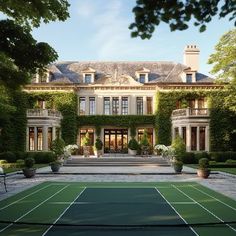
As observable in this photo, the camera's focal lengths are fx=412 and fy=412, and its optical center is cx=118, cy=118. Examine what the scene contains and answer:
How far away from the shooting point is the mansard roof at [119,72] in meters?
46.6

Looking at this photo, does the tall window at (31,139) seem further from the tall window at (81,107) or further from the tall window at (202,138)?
the tall window at (202,138)

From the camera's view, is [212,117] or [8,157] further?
[212,117]

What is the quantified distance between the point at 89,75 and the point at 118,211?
36.1m

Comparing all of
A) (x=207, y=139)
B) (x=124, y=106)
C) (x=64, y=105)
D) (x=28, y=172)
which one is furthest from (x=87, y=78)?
(x=28, y=172)

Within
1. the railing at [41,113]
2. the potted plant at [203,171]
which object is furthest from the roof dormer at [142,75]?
the potted plant at [203,171]

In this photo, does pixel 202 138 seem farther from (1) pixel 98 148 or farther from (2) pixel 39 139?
(2) pixel 39 139

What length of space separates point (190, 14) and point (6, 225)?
7.04m

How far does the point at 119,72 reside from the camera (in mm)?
48594

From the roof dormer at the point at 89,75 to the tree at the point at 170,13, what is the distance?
40.8 metres

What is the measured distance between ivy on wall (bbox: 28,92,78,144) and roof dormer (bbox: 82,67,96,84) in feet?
8.57

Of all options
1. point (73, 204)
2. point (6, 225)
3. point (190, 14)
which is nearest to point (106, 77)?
point (73, 204)

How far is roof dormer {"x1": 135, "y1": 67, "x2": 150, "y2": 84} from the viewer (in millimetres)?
47094

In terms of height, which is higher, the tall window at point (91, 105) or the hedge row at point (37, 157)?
the tall window at point (91, 105)

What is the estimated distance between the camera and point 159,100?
149 ft
